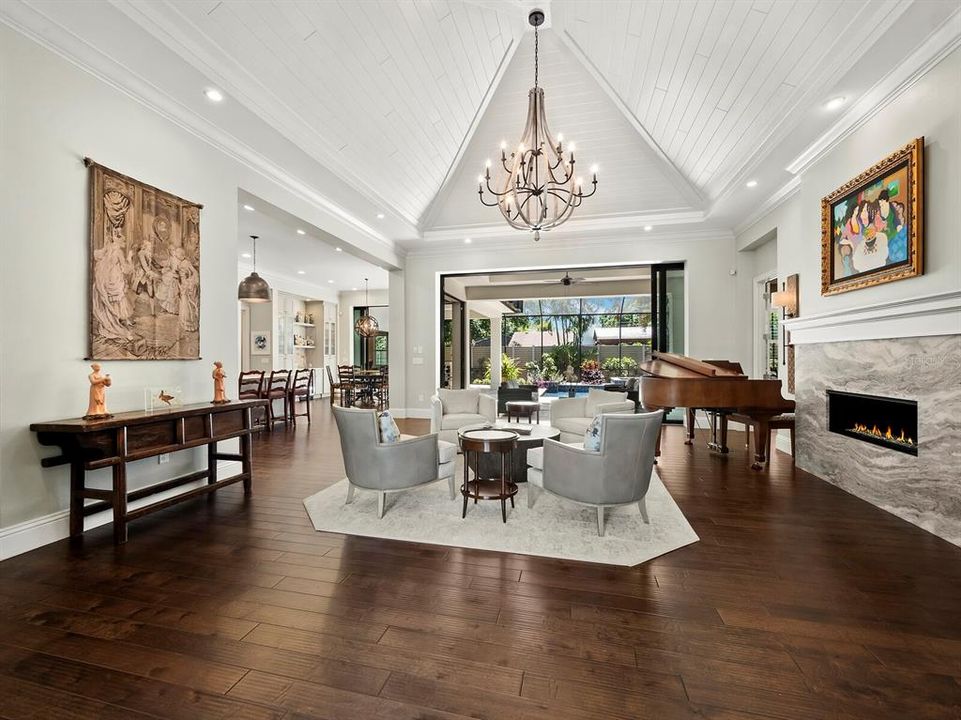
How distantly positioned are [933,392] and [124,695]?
15.9 ft

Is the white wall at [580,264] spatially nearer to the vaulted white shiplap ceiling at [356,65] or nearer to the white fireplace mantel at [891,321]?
the vaulted white shiplap ceiling at [356,65]

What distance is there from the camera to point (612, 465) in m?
3.22

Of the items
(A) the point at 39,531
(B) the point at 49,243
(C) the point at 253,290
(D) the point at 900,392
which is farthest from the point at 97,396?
(D) the point at 900,392

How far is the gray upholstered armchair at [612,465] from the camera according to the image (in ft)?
10.5

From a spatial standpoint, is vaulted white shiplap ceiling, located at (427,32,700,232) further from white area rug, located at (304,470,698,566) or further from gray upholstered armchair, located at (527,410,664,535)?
white area rug, located at (304,470,698,566)

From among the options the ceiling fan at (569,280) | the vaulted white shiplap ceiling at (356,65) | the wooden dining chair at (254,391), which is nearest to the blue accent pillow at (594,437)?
the vaulted white shiplap ceiling at (356,65)

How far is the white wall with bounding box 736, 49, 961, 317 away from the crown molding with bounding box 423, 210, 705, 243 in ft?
7.74

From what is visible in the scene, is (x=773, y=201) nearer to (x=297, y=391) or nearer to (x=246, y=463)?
(x=246, y=463)

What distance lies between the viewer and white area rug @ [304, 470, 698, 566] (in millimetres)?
3037

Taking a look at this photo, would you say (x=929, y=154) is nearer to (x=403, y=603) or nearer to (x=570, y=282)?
(x=403, y=603)

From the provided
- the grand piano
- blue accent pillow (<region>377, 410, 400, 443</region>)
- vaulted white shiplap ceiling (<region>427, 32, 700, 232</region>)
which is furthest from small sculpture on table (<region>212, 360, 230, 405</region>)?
vaulted white shiplap ceiling (<region>427, 32, 700, 232</region>)

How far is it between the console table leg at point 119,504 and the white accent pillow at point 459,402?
3612 millimetres

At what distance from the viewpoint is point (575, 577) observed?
2.64 meters

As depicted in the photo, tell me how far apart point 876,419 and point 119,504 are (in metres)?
5.85
